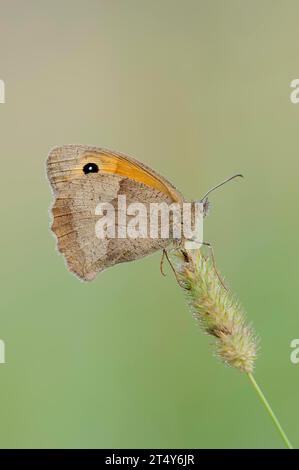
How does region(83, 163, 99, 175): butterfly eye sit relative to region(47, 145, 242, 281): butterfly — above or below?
above

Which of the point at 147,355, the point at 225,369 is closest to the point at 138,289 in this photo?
the point at 147,355

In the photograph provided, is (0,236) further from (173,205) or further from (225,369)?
(173,205)

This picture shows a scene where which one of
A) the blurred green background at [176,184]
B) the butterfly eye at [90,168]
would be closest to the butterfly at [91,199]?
the butterfly eye at [90,168]

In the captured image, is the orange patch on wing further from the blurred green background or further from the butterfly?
the blurred green background

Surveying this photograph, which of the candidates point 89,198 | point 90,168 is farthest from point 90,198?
point 90,168

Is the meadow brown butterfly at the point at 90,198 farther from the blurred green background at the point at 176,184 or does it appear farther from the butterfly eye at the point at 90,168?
the blurred green background at the point at 176,184

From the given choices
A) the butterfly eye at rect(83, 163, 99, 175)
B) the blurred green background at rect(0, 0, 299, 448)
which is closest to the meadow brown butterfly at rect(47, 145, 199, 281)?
the butterfly eye at rect(83, 163, 99, 175)

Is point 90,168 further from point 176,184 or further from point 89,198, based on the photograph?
point 176,184
